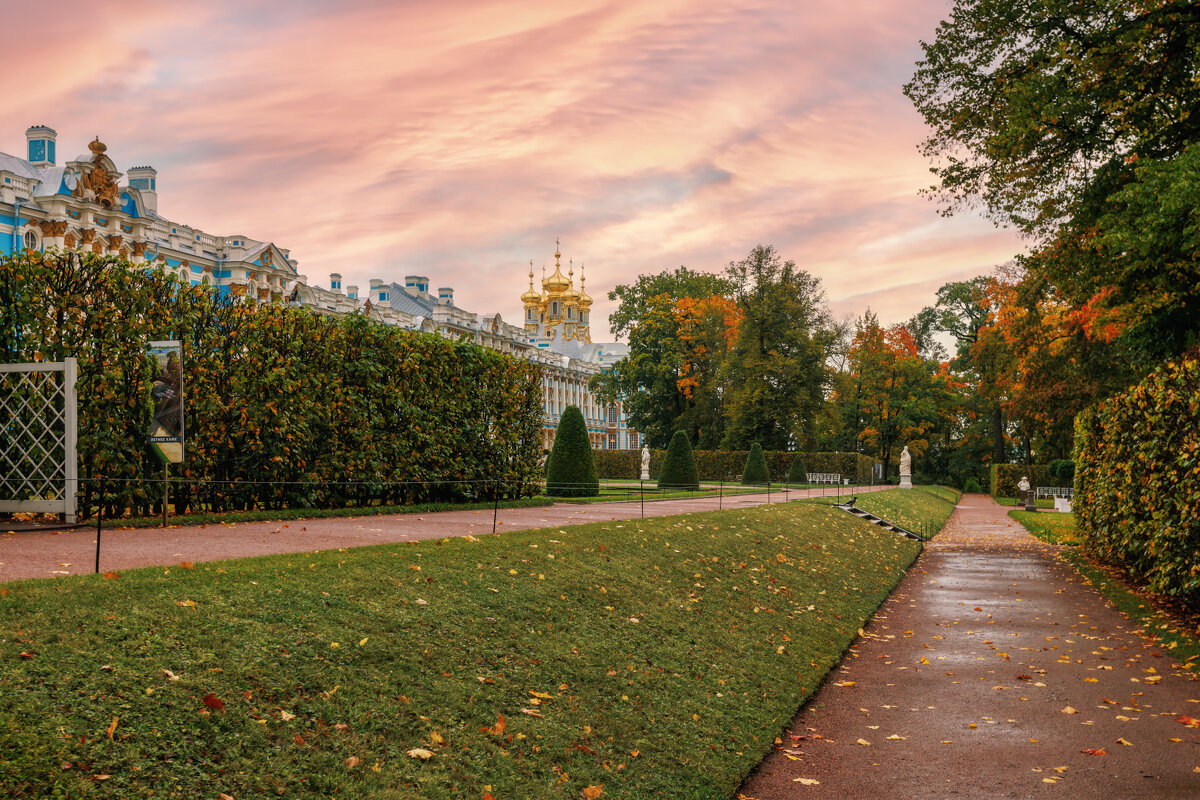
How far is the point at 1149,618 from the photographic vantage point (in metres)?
13.0

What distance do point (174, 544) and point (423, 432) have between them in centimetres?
867

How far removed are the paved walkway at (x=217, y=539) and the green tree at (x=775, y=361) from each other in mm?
40695

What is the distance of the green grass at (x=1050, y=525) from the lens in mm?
24772

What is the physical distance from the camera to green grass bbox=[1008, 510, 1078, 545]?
24772 mm

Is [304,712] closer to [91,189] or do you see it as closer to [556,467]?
[556,467]

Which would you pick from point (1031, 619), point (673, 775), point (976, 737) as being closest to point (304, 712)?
point (673, 775)

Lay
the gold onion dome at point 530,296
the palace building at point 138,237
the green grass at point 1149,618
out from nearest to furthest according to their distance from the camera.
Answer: the green grass at point 1149,618 → the palace building at point 138,237 → the gold onion dome at point 530,296

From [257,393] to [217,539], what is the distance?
4838mm

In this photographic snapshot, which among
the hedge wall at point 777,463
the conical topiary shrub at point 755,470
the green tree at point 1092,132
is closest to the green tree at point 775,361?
the hedge wall at point 777,463

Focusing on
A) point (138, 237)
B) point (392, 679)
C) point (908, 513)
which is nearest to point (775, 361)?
point (908, 513)

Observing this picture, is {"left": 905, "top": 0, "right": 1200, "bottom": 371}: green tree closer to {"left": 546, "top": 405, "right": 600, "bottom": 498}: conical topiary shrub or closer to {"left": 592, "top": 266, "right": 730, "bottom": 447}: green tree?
{"left": 546, "top": 405, "right": 600, "bottom": 498}: conical topiary shrub

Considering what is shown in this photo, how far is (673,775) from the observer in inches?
256

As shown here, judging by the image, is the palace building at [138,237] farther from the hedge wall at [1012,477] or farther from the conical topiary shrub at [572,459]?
the hedge wall at [1012,477]

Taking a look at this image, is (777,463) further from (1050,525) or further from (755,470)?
(1050,525)
